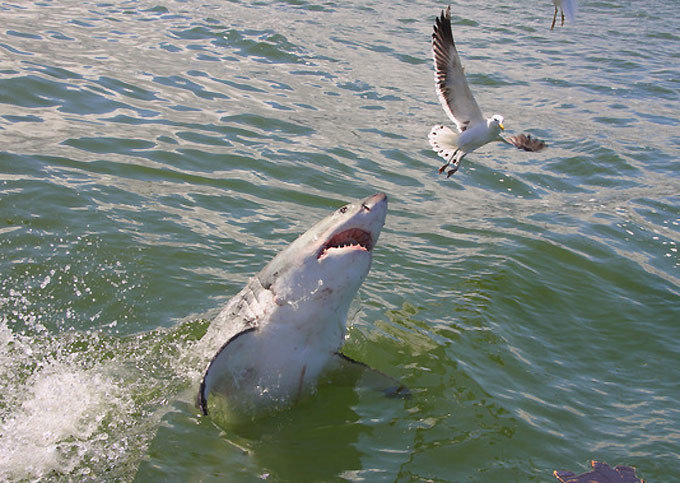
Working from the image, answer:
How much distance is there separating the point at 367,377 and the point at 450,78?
343cm

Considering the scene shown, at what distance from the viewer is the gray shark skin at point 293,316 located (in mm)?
5219

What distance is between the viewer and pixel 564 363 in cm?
691

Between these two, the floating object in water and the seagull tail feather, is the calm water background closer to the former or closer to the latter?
the floating object in water

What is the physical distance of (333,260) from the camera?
5.21 metres

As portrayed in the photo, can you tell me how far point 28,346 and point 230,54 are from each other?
11061 mm

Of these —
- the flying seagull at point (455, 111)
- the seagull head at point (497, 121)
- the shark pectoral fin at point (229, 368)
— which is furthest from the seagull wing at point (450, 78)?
the shark pectoral fin at point (229, 368)

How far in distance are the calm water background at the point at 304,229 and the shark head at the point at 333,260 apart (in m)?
1.03

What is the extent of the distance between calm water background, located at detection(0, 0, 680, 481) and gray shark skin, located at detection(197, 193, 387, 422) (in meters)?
0.31

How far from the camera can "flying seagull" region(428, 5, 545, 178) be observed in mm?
7520

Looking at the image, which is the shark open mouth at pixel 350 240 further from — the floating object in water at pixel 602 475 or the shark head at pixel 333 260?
the floating object in water at pixel 602 475

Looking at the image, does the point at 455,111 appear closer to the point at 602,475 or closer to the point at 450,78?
the point at 450,78

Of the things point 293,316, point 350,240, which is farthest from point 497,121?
point 293,316

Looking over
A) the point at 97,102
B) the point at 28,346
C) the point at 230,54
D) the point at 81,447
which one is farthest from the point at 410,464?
the point at 230,54

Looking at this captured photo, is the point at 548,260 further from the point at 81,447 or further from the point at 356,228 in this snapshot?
the point at 81,447
